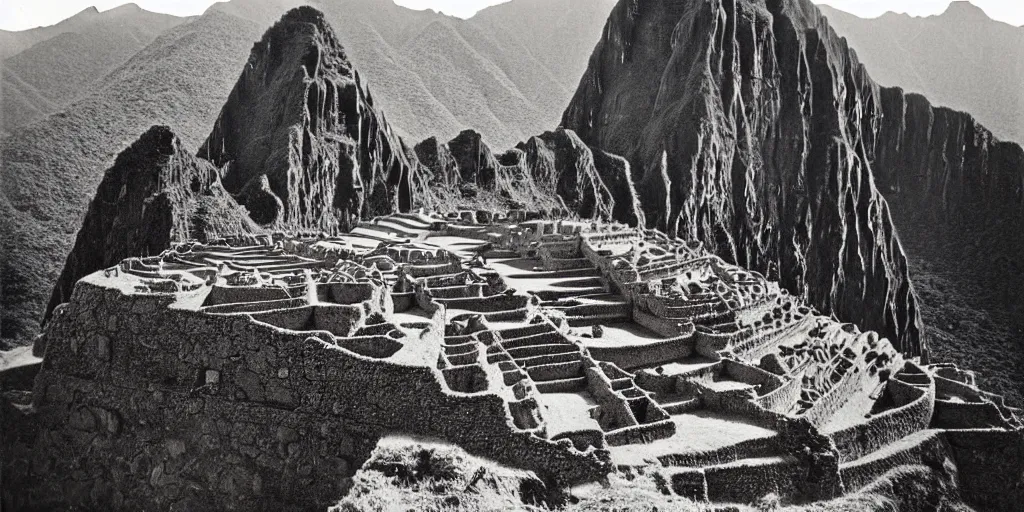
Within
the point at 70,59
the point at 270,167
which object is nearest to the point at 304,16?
the point at 270,167

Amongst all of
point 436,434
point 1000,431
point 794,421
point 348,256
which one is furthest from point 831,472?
point 348,256

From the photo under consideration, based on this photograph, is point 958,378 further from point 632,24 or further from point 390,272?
point 632,24

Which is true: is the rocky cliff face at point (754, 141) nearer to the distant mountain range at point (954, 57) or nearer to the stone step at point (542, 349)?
the distant mountain range at point (954, 57)

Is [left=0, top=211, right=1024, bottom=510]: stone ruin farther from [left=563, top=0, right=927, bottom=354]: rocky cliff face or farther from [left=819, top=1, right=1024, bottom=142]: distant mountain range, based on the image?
[left=819, top=1, right=1024, bottom=142]: distant mountain range

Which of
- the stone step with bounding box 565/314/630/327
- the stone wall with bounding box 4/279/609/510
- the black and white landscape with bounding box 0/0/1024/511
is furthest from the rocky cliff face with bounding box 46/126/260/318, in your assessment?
the stone step with bounding box 565/314/630/327

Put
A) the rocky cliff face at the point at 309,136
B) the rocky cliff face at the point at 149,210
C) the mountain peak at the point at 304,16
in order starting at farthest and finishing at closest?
the mountain peak at the point at 304,16
the rocky cliff face at the point at 309,136
the rocky cliff face at the point at 149,210

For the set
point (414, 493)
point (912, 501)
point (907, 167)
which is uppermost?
point (907, 167)

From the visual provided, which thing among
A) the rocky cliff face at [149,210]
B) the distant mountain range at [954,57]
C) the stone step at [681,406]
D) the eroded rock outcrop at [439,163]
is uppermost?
the distant mountain range at [954,57]

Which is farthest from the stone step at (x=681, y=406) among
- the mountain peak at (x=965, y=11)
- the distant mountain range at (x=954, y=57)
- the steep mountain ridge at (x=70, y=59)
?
the mountain peak at (x=965, y=11)
